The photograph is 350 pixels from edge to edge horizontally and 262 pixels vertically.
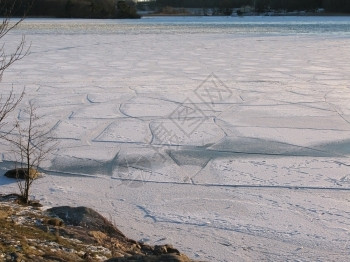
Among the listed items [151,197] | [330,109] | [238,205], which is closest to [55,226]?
[151,197]

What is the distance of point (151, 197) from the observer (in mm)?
5355

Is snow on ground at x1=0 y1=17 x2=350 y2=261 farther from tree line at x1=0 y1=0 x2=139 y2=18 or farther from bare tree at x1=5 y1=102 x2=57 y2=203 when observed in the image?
tree line at x1=0 y1=0 x2=139 y2=18

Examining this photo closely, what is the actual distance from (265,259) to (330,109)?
4844 mm

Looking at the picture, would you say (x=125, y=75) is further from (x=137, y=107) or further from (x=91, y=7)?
(x=91, y=7)

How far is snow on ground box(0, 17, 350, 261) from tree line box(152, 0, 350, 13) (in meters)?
34.8

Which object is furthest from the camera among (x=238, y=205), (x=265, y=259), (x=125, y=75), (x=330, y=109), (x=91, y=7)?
(x=91, y=7)

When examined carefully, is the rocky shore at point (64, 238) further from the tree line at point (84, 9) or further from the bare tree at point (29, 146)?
the tree line at point (84, 9)

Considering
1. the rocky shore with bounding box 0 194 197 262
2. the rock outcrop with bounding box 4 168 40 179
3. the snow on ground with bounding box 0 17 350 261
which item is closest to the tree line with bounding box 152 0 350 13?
the snow on ground with bounding box 0 17 350 261

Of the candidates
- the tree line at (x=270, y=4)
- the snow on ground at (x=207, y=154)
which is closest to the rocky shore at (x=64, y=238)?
the snow on ground at (x=207, y=154)

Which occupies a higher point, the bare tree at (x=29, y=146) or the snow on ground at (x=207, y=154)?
the bare tree at (x=29, y=146)

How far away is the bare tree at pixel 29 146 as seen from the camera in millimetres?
5371

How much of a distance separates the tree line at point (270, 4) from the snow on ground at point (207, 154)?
3481 cm

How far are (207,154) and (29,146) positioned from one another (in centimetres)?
184

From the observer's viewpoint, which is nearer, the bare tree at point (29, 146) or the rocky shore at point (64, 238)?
the rocky shore at point (64, 238)
